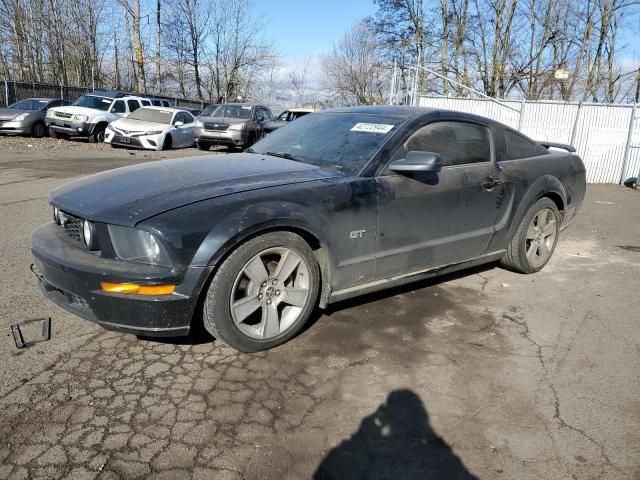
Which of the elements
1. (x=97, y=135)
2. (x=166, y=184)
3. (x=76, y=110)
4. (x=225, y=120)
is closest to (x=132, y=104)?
(x=97, y=135)

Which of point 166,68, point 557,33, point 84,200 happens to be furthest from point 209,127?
point 166,68

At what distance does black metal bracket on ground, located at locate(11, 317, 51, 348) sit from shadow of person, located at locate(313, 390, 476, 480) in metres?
2.05

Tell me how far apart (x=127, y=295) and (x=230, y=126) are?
1361 centimetres

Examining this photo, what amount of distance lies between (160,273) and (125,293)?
0.71ft

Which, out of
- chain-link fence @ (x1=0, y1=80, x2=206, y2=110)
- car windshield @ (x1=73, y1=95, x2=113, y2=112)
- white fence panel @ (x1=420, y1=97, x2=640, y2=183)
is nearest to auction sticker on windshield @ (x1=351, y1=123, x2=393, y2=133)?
white fence panel @ (x1=420, y1=97, x2=640, y2=183)

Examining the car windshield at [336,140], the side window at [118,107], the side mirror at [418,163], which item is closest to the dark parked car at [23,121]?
the side window at [118,107]

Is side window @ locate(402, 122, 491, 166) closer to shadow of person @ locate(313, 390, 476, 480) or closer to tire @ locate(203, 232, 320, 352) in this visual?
tire @ locate(203, 232, 320, 352)

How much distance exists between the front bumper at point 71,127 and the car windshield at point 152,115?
5.70 ft

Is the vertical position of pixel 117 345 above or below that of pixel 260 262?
below

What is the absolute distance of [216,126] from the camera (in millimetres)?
15648

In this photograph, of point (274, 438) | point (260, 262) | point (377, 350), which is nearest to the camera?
point (274, 438)

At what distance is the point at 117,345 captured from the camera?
317cm

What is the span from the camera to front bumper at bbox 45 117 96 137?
16203 mm

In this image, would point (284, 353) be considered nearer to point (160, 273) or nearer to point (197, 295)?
point (197, 295)
